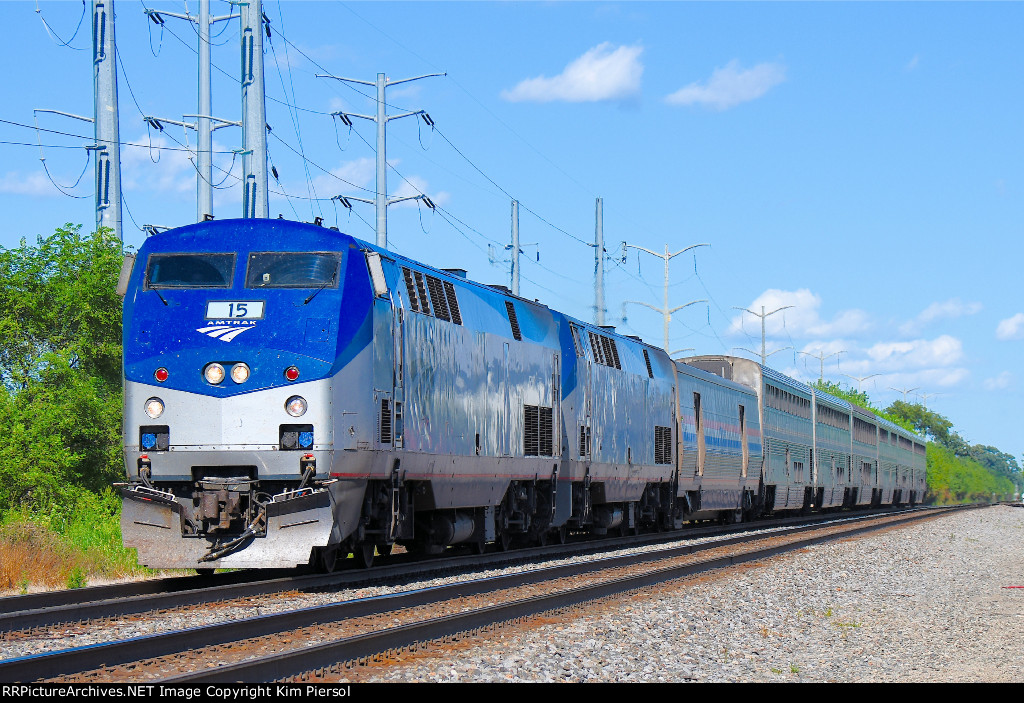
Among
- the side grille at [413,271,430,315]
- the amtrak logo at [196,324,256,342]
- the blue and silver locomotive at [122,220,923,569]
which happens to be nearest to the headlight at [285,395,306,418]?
the blue and silver locomotive at [122,220,923,569]

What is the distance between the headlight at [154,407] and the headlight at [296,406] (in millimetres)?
1566

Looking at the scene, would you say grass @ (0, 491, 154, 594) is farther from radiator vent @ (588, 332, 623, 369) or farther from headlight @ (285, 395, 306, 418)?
radiator vent @ (588, 332, 623, 369)

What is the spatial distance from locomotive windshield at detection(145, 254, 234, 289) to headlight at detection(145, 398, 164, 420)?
55.6 inches

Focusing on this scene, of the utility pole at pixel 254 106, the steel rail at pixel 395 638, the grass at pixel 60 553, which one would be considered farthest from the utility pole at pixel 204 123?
the steel rail at pixel 395 638

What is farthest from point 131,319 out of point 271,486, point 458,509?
point 458,509

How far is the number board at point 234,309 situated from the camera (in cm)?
1381

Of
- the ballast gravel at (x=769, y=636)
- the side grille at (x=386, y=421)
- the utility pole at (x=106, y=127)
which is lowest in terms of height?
the ballast gravel at (x=769, y=636)

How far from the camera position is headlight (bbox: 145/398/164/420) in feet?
45.2

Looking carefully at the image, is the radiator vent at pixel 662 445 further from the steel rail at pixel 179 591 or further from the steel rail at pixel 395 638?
the steel rail at pixel 395 638

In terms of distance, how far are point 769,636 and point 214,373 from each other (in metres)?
6.73

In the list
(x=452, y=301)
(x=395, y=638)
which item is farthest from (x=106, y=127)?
(x=395, y=638)

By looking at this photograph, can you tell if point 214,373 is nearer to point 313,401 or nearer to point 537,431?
point 313,401

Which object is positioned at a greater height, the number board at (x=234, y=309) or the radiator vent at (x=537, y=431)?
the number board at (x=234, y=309)

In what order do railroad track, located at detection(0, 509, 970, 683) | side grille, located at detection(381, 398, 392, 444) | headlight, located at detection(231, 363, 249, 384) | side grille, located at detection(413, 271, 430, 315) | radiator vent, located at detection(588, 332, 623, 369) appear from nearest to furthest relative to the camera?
1. railroad track, located at detection(0, 509, 970, 683)
2. headlight, located at detection(231, 363, 249, 384)
3. side grille, located at detection(381, 398, 392, 444)
4. side grille, located at detection(413, 271, 430, 315)
5. radiator vent, located at detection(588, 332, 623, 369)
